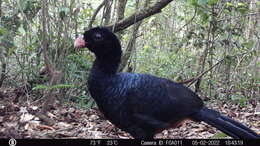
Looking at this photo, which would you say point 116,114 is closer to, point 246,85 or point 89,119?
point 89,119

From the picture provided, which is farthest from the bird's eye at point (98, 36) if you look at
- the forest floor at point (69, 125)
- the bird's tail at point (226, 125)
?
the bird's tail at point (226, 125)

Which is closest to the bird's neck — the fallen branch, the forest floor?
the forest floor

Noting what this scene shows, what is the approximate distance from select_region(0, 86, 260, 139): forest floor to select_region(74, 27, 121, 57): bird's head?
1003 millimetres

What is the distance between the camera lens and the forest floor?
3.99 meters

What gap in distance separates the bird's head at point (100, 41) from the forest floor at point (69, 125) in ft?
3.29

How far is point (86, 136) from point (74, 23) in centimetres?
228

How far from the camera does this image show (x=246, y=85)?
830cm

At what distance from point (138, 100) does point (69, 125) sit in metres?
1.35

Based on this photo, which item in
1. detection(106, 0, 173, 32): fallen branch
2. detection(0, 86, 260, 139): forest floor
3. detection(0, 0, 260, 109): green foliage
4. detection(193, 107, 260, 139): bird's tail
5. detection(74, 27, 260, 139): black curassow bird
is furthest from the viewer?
detection(106, 0, 173, 32): fallen branch

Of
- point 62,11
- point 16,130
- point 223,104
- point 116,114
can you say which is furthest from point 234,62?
point 16,130

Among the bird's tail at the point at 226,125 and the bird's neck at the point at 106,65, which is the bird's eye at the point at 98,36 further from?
the bird's tail at the point at 226,125

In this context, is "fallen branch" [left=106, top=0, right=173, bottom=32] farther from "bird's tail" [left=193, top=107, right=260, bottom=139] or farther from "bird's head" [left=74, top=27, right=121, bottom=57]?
"bird's tail" [left=193, top=107, right=260, bottom=139]

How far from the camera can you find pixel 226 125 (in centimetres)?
389

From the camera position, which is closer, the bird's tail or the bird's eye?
the bird's tail
